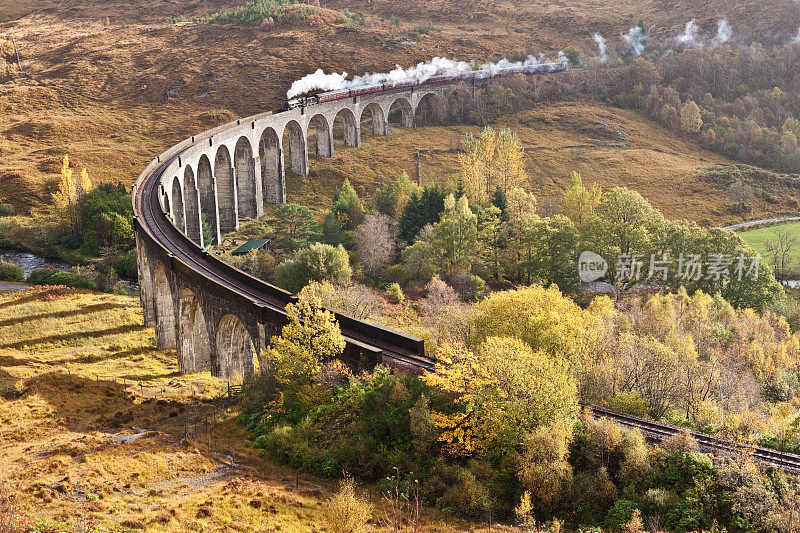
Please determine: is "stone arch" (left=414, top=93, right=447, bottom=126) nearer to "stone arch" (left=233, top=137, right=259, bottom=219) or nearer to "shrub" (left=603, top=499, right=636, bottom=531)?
"stone arch" (left=233, top=137, right=259, bottom=219)

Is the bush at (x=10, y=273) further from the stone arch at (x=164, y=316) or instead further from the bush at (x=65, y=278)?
the stone arch at (x=164, y=316)

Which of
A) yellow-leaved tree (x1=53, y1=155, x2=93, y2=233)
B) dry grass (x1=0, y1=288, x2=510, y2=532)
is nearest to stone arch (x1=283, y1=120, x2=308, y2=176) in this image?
yellow-leaved tree (x1=53, y1=155, x2=93, y2=233)

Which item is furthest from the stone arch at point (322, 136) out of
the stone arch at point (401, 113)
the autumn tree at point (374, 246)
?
the autumn tree at point (374, 246)

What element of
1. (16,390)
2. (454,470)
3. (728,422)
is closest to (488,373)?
(454,470)

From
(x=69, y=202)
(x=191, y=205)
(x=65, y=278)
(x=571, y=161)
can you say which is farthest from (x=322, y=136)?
(x=65, y=278)

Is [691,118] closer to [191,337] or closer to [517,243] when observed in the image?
[517,243]

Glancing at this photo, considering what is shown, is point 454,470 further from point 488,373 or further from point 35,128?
point 35,128
